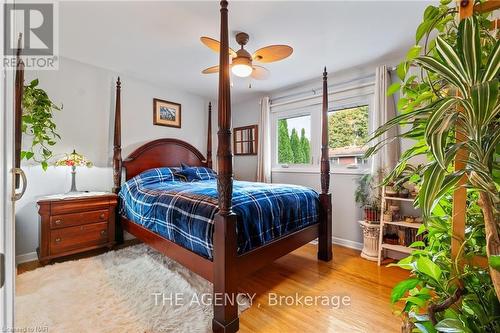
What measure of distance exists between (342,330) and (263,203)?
1.03 meters

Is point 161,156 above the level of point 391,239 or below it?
above

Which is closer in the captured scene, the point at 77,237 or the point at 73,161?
the point at 77,237

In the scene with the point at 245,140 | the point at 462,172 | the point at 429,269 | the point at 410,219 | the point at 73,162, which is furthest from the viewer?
the point at 245,140

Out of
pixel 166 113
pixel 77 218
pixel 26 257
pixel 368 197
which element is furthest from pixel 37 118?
pixel 368 197

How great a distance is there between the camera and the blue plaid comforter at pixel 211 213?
1.74 m

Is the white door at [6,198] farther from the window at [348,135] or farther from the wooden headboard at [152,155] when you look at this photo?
the window at [348,135]

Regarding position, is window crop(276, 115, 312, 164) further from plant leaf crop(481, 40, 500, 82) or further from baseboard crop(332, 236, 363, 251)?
plant leaf crop(481, 40, 500, 82)

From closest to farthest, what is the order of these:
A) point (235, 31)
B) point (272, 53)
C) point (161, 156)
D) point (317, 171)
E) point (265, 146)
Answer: point (272, 53) < point (235, 31) < point (317, 171) < point (161, 156) < point (265, 146)

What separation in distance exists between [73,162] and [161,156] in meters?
1.21

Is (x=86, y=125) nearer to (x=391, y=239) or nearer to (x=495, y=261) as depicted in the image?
(x=495, y=261)

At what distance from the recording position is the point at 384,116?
2760mm

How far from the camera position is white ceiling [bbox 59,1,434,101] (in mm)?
1900

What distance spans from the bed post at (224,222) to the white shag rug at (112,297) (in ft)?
0.63

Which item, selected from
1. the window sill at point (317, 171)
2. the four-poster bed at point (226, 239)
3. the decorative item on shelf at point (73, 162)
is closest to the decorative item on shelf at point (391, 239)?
the four-poster bed at point (226, 239)
